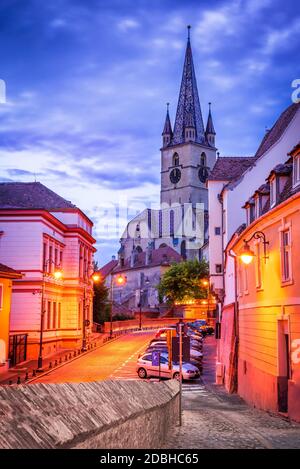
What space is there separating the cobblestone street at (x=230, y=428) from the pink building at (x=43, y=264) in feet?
63.1

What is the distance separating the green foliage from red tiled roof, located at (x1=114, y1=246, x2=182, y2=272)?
52670mm

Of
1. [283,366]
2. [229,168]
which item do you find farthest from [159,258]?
[283,366]

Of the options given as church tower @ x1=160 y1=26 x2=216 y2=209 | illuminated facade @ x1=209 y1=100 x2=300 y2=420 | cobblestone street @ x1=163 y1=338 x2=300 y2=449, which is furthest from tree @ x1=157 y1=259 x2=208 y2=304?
cobblestone street @ x1=163 y1=338 x2=300 y2=449

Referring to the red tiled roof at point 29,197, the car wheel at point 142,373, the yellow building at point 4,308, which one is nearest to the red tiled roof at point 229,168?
the car wheel at point 142,373

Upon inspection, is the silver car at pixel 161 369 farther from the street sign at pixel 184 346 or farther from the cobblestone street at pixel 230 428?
the street sign at pixel 184 346

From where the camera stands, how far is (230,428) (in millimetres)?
15930

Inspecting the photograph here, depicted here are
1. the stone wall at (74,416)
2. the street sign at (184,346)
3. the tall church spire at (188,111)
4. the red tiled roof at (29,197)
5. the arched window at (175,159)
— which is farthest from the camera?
the arched window at (175,159)

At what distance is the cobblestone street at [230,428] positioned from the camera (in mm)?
12182

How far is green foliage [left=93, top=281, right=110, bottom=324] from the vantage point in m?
86.0

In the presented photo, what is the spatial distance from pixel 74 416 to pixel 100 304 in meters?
81.9

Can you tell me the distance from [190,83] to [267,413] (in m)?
154

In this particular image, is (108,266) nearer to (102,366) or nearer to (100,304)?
(100,304)

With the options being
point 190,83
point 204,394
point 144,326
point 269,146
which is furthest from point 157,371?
point 190,83

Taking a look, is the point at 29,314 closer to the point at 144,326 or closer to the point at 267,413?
the point at 267,413
